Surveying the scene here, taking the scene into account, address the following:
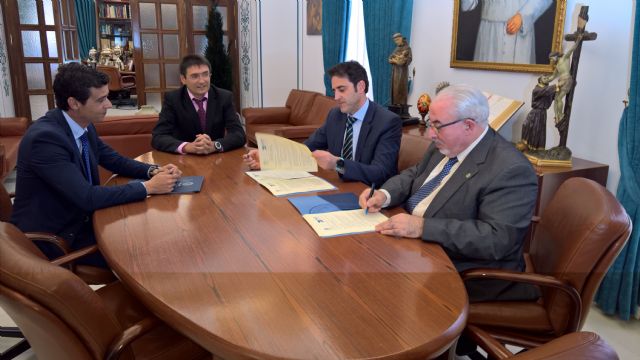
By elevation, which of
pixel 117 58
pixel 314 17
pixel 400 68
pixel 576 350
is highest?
pixel 314 17

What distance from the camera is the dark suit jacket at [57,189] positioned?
1.90 metres

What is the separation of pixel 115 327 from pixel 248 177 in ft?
3.93

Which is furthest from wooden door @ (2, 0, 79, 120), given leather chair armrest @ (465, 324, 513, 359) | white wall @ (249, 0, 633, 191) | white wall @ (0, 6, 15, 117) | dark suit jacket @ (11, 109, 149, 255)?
leather chair armrest @ (465, 324, 513, 359)

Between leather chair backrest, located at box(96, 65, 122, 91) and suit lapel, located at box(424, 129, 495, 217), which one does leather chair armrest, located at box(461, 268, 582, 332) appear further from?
leather chair backrest, located at box(96, 65, 122, 91)

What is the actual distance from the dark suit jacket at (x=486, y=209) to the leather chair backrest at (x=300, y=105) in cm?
427

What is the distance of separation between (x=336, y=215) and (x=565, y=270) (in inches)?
30.8

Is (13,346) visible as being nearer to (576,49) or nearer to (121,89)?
(576,49)

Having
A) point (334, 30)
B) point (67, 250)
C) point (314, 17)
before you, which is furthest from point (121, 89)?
point (67, 250)

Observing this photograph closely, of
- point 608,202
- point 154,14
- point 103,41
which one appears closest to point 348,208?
point 608,202

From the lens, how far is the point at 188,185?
7.14 feet

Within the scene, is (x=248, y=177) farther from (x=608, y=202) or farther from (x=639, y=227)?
(x=639, y=227)

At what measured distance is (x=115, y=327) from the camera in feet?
4.03

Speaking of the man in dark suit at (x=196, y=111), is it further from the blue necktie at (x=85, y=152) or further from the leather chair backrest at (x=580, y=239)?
the leather chair backrest at (x=580, y=239)

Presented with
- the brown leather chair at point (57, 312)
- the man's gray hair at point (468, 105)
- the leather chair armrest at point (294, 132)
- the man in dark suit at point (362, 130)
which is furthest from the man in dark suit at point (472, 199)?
the leather chair armrest at point (294, 132)
